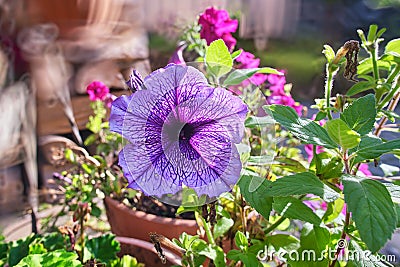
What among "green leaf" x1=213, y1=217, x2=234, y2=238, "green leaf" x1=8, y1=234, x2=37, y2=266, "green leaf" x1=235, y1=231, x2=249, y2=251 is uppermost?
"green leaf" x1=235, y1=231, x2=249, y2=251

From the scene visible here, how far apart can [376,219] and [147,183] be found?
0.16 meters

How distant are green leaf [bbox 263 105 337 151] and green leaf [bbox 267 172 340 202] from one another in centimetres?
3

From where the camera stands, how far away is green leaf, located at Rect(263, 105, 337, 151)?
1.09 ft

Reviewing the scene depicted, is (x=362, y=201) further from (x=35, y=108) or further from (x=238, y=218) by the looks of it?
(x=35, y=108)

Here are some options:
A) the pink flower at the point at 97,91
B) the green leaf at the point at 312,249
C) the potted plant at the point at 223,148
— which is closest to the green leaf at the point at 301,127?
the potted plant at the point at 223,148

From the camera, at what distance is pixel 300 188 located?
32cm

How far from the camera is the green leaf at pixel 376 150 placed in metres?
0.32

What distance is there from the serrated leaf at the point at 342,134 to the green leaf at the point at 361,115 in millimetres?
25

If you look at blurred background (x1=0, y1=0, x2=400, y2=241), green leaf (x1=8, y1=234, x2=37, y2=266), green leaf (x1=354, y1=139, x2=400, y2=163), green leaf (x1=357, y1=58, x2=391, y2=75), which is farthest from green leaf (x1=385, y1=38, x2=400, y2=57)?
blurred background (x1=0, y1=0, x2=400, y2=241)

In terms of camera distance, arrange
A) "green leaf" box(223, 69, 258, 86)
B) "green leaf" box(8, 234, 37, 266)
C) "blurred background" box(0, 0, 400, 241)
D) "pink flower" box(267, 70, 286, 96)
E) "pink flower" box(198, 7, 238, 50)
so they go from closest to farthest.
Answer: "green leaf" box(223, 69, 258, 86) < "green leaf" box(8, 234, 37, 266) < "pink flower" box(198, 7, 238, 50) < "pink flower" box(267, 70, 286, 96) < "blurred background" box(0, 0, 400, 241)

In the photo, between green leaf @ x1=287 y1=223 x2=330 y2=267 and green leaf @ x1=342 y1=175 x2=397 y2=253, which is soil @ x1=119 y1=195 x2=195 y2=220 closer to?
green leaf @ x1=287 y1=223 x2=330 y2=267

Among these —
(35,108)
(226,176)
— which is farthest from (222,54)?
(35,108)

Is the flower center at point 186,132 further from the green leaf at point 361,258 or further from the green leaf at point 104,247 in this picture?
the green leaf at point 104,247

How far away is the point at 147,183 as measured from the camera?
0.33 metres
